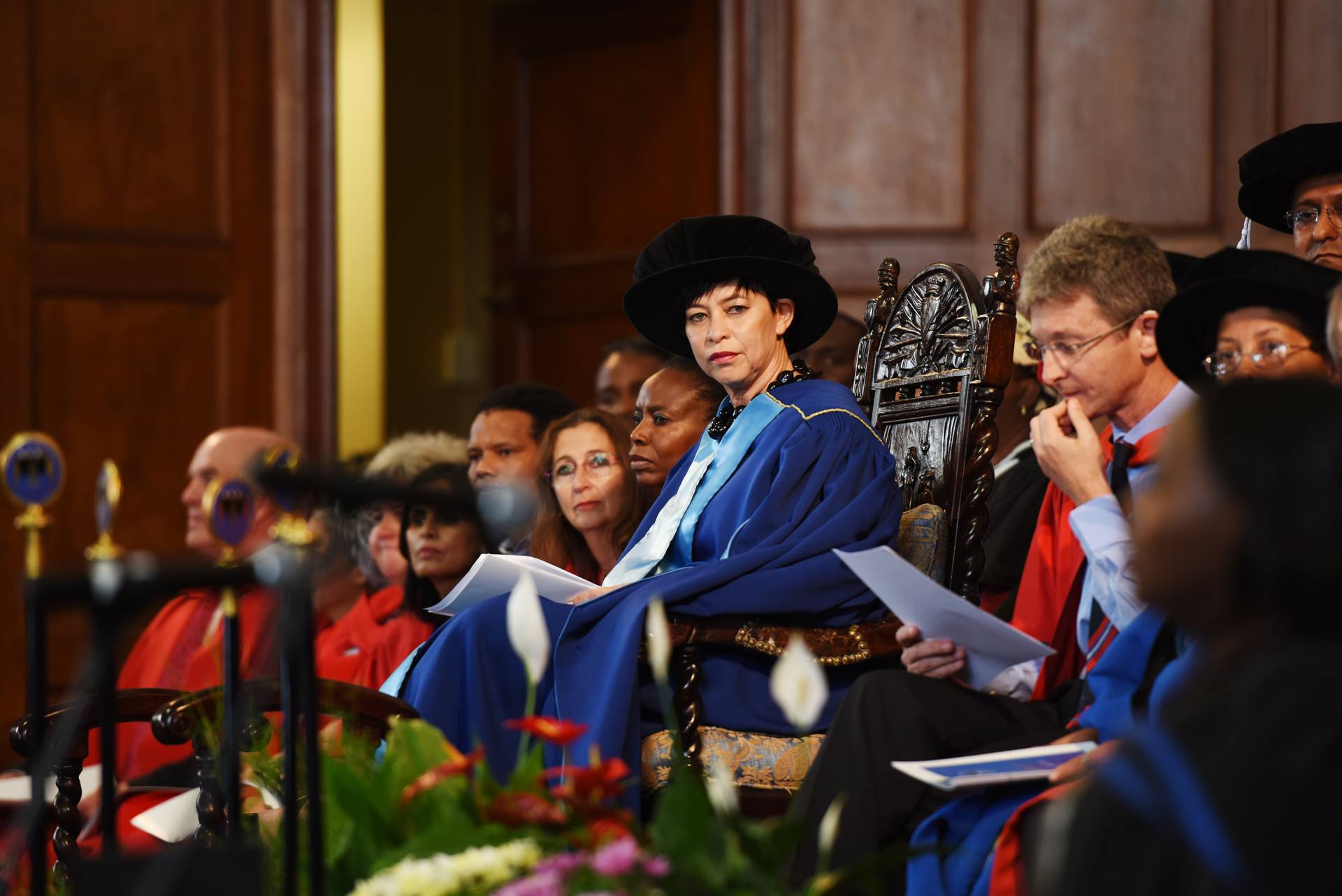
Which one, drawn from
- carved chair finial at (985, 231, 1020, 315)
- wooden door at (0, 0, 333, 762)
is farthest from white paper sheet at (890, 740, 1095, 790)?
wooden door at (0, 0, 333, 762)

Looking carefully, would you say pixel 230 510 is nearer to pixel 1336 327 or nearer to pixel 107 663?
pixel 107 663

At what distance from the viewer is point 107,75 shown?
17.3 ft

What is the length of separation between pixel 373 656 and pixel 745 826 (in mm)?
2532

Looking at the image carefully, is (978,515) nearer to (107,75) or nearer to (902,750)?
(902,750)

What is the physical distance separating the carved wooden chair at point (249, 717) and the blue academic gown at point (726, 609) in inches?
12.0

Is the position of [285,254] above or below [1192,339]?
above

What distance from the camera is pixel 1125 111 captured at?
15.9 ft

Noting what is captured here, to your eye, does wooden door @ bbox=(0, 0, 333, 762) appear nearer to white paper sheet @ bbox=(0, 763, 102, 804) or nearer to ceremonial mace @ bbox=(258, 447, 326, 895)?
white paper sheet @ bbox=(0, 763, 102, 804)

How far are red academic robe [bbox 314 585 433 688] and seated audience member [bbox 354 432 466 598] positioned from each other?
2 cm

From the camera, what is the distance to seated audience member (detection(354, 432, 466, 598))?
4.01 meters

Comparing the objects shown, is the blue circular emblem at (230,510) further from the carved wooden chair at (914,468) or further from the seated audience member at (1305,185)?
the seated audience member at (1305,185)

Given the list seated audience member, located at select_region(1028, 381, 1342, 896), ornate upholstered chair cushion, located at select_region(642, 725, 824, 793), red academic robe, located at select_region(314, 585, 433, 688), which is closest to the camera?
seated audience member, located at select_region(1028, 381, 1342, 896)

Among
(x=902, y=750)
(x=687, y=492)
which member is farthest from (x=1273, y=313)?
(x=687, y=492)

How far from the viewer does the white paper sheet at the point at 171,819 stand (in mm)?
2734
